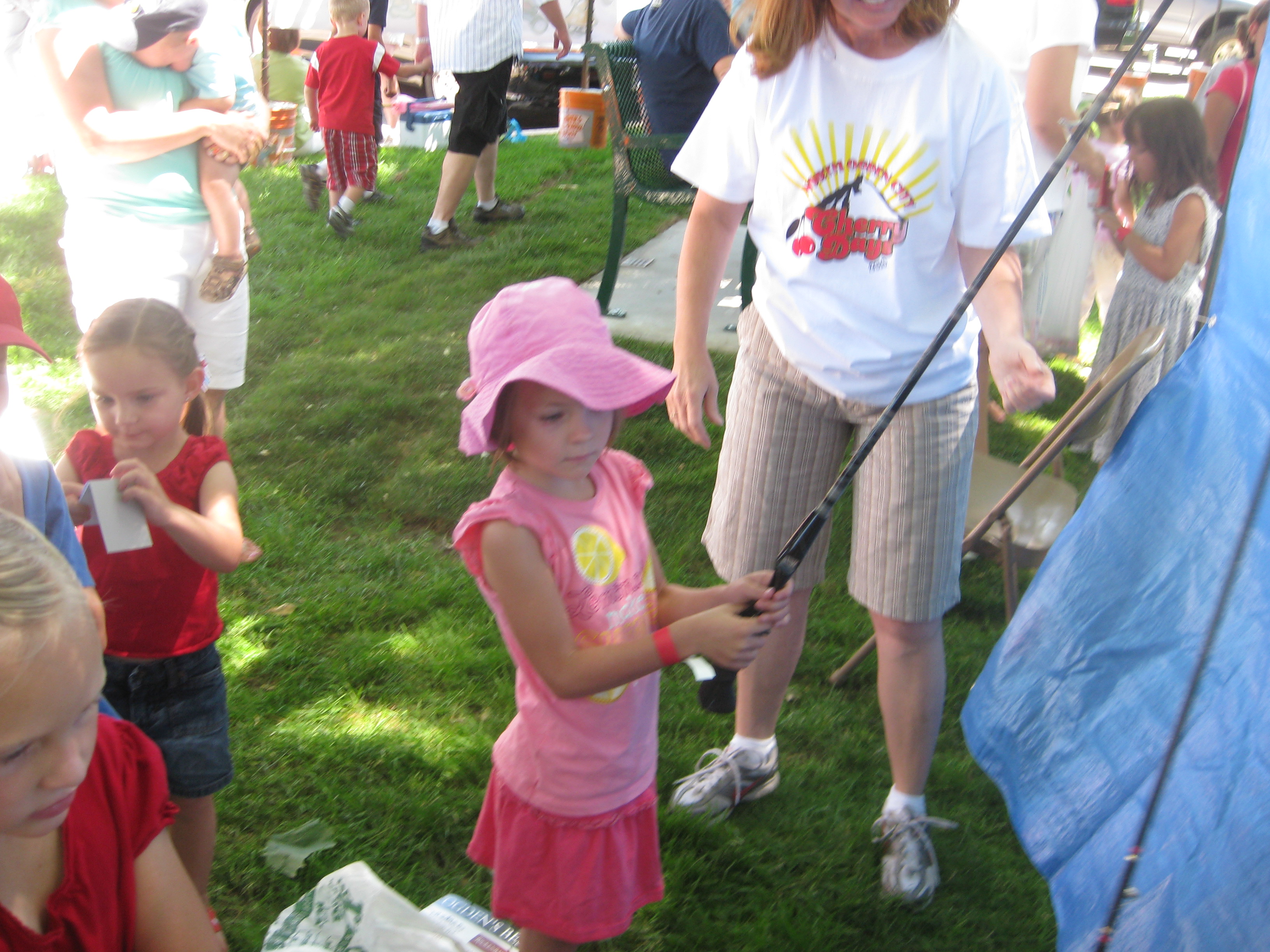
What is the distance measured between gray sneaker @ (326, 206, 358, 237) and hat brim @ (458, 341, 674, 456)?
5.50 meters

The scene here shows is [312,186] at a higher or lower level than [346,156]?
lower

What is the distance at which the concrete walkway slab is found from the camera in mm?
5277

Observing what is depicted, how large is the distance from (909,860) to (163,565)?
1.62 m

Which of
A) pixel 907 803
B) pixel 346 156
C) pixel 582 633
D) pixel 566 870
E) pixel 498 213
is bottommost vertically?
pixel 498 213

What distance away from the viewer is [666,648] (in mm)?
1514

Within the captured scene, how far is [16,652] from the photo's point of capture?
997 millimetres

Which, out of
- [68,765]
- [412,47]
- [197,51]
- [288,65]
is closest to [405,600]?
[197,51]

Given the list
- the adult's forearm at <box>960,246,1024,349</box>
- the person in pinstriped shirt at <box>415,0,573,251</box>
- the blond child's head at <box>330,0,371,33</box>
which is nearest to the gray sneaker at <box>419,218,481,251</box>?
the person in pinstriped shirt at <box>415,0,573,251</box>

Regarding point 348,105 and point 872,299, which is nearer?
point 872,299

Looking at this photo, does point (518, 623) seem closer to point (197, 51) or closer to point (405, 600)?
point (405, 600)

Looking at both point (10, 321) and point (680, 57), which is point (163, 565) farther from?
point (680, 57)

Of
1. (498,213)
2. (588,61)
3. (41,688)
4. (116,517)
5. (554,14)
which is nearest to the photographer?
(41,688)

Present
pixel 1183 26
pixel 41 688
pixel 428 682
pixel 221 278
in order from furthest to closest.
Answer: pixel 1183 26 < pixel 221 278 < pixel 428 682 < pixel 41 688

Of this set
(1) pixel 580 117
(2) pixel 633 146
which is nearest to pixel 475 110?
(2) pixel 633 146
